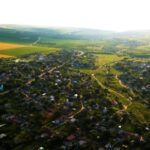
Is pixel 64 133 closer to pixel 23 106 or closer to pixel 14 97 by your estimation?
pixel 23 106

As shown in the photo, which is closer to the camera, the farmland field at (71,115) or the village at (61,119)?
the village at (61,119)

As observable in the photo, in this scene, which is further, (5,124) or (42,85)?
(42,85)

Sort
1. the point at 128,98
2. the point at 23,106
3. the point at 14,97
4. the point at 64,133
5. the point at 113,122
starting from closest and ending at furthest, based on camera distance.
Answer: the point at 64,133 < the point at 113,122 < the point at 23,106 < the point at 14,97 < the point at 128,98

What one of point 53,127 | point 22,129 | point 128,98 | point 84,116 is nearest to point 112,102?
point 128,98

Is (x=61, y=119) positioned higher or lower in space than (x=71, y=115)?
lower

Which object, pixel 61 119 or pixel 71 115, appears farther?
pixel 71 115

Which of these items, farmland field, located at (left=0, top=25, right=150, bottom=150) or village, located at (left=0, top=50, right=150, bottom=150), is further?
farmland field, located at (left=0, top=25, right=150, bottom=150)

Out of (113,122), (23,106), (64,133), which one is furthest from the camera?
(23,106)
